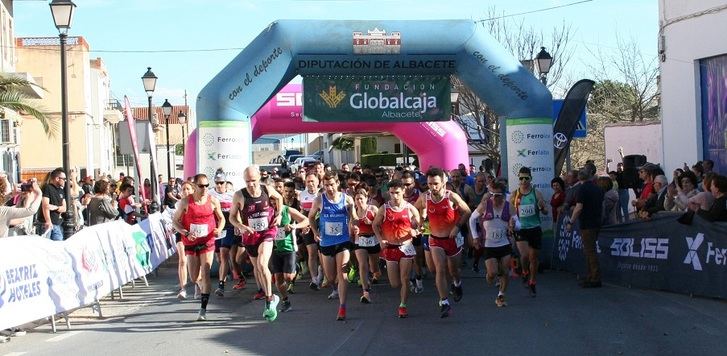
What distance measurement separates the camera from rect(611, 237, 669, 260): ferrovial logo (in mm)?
13609

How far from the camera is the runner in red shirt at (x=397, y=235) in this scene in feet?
38.3

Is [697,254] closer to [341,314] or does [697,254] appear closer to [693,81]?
[341,314]

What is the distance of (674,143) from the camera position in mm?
22688

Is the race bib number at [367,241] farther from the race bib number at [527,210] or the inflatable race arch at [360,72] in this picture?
the inflatable race arch at [360,72]

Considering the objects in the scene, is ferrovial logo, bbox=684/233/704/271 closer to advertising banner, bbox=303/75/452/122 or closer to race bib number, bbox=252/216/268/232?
race bib number, bbox=252/216/268/232

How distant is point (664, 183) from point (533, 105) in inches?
105

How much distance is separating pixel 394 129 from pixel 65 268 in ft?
51.6

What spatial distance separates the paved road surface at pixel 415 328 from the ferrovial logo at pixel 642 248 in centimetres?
53

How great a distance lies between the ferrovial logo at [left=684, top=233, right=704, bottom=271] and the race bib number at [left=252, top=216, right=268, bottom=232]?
18.0 ft

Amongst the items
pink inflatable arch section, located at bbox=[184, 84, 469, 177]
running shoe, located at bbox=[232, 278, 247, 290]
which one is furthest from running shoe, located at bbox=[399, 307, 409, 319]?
pink inflatable arch section, located at bbox=[184, 84, 469, 177]

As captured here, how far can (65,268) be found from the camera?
11484mm

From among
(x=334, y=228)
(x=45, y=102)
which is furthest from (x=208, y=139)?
(x=45, y=102)

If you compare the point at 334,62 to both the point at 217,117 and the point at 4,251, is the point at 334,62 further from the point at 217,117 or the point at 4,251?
the point at 4,251

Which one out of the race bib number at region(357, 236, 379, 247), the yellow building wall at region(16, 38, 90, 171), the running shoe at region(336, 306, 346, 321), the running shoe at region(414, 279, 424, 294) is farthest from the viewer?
the yellow building wall at region(16, 38, 90, 171)
